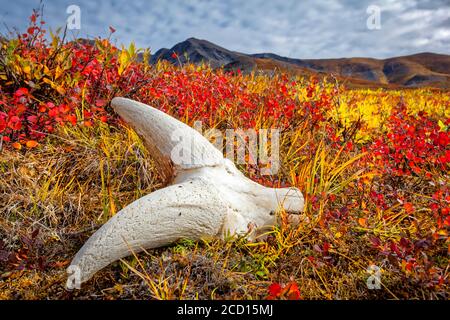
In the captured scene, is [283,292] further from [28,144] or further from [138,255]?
[28,144]

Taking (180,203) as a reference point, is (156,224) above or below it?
below

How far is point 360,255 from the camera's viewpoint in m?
2.25

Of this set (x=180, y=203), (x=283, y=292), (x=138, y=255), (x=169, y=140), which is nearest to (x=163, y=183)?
(x=169, y=140)

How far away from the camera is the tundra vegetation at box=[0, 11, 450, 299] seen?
1.94 meters

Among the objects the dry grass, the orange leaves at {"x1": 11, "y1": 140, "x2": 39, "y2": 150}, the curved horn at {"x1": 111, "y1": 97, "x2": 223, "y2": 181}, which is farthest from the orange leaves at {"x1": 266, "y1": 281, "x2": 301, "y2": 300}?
the orange leaves at {"x1": 11, "y1": 140, "x2": 39, "y2": 150}

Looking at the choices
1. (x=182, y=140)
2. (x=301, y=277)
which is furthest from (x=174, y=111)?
(x=301, y=277)

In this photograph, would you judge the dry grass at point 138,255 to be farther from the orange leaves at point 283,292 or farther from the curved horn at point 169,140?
the curved horn at point 169,140

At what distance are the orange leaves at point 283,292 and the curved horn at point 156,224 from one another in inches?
26.1

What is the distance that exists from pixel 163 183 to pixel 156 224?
0.71m

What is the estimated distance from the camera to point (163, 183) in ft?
8.88

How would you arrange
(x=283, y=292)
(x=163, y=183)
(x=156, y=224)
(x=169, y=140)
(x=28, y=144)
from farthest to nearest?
(x=28, y=144) → (x=163, y=183) → (x=169, y=140) → (x=156, y=224) → (x=283, y=292)
